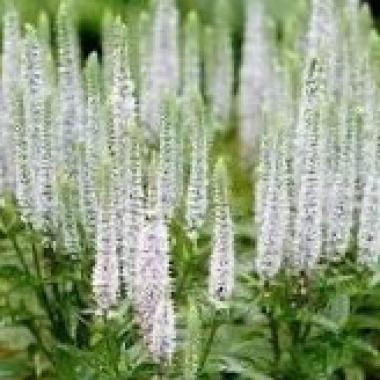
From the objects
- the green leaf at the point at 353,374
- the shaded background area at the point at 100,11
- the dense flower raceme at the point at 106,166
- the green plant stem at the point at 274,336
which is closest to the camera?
the dense flower raceme at the point at 106,166

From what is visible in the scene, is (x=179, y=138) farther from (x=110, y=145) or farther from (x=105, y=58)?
(x=105, y=58)

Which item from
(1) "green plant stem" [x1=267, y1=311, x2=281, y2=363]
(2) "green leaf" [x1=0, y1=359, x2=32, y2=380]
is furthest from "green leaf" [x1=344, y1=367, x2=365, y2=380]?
(2) "green leaf" [x1=0, y1=359, x2=32, y2=380]

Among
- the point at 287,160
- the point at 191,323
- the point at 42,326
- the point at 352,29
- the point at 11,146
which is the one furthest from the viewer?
the point at 352,29

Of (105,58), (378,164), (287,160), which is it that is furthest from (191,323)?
(105,58)

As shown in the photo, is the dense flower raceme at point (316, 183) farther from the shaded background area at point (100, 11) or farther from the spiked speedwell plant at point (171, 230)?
the shaded background area at point (100, 11)

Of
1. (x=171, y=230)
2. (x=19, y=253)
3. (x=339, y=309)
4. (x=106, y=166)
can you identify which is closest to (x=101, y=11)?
(x=19, y=253)

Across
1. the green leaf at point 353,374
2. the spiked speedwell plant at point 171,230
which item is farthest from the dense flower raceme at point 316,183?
the green leaf at point 353,374

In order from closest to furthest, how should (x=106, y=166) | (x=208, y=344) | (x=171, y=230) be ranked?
(x=106, y=166) < (x=208, y=344) < (x=171, y=230)

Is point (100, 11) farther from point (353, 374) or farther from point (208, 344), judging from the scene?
point (208, 344)
